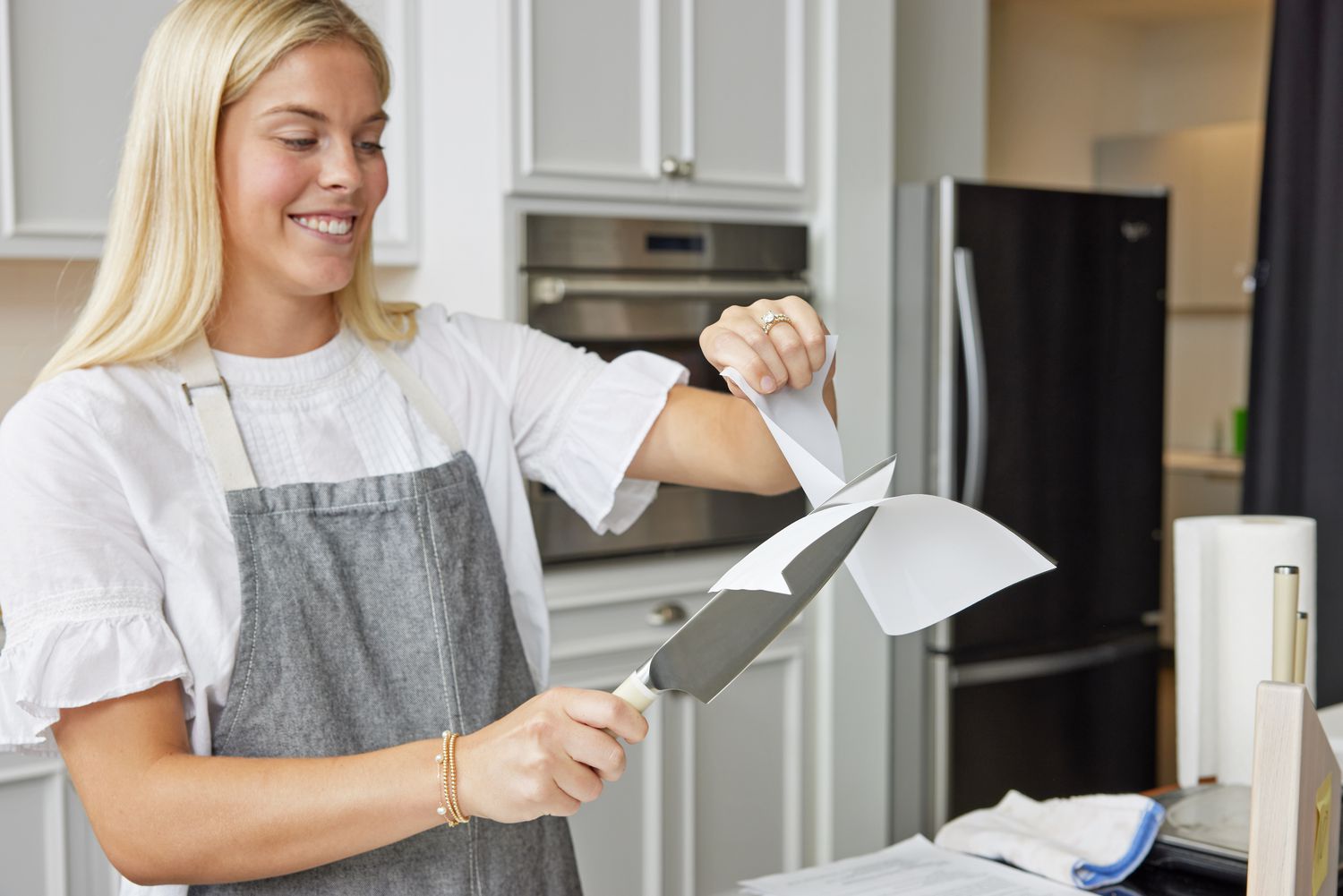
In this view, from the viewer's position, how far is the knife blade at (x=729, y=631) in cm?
88

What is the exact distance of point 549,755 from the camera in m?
0.90

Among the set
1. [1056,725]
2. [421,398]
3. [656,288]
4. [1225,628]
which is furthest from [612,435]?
[1056,725]

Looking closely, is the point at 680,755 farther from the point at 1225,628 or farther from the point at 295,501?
the point at 295,501

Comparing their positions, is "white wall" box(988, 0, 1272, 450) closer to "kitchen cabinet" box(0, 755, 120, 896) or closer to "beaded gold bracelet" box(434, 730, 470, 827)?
"kitchen cabinet" box(0, 755, 120, 896)

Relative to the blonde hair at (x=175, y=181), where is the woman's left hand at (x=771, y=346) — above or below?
below

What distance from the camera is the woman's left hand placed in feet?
3.51

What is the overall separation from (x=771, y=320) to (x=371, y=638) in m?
0.48

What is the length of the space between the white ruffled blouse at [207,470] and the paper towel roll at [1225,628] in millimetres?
636

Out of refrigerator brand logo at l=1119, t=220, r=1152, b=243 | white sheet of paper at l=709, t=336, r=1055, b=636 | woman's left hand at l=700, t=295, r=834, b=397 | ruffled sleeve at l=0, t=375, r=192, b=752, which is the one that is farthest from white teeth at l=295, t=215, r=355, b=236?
refrigerator brand logo at l=1119, t=220, r=1152, b=243

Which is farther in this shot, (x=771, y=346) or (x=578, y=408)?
(x=578, y=408)

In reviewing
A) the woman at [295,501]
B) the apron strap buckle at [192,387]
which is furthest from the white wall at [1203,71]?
the apron strap buckle at [192,387]

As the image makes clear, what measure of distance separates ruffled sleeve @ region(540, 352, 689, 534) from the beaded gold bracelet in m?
0.48

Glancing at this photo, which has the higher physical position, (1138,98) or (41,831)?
(1138,98)

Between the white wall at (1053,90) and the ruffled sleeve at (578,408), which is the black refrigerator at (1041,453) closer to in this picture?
the ruffled sleeve at (578,408)
